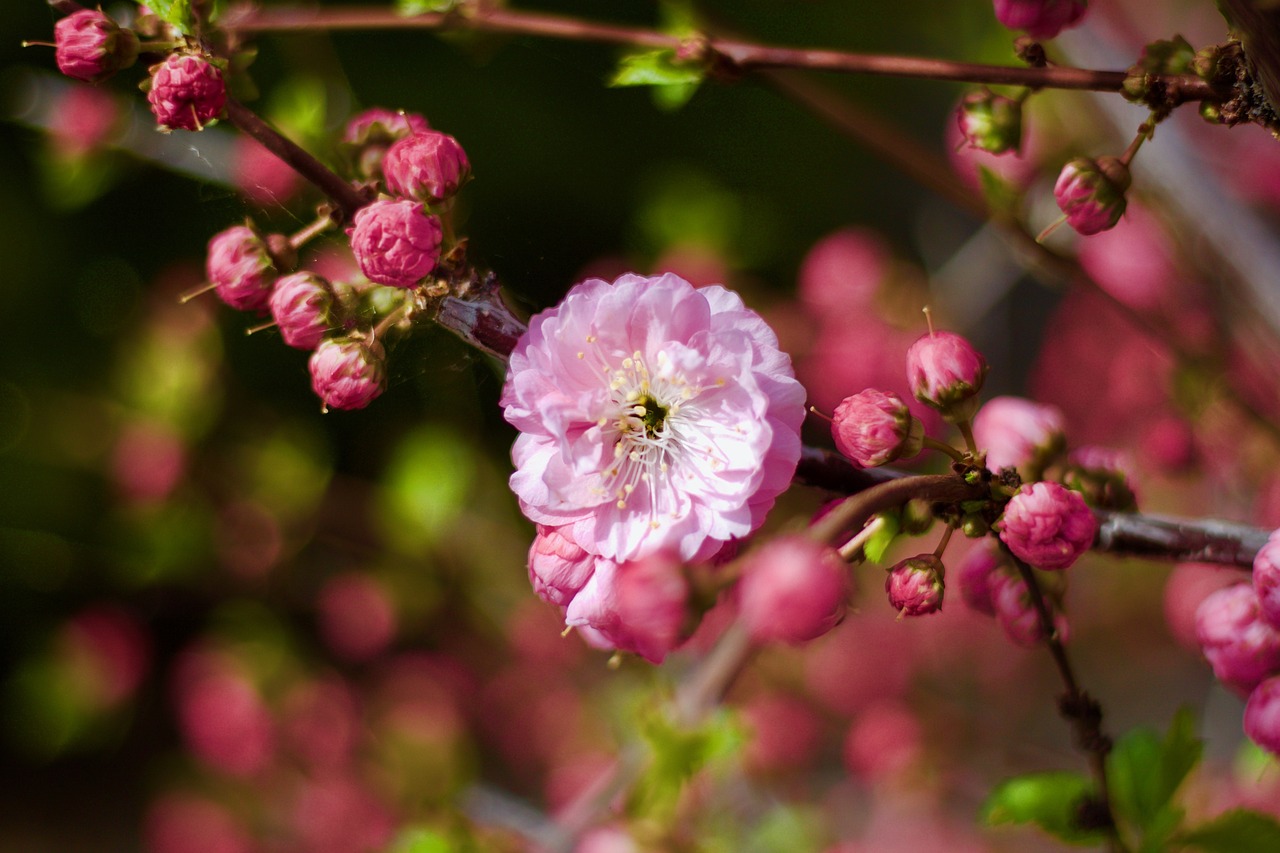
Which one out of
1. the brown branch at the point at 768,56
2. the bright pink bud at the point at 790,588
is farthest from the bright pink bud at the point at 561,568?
the brown branch at the point at 768,56

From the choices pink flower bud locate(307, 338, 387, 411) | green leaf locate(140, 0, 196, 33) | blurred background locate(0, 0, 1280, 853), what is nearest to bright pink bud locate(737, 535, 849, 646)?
pink flower bud locate(307, 338, 387, 411)

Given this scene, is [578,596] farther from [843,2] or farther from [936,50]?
[936,50]

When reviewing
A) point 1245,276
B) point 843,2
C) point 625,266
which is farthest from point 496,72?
point 1245,276

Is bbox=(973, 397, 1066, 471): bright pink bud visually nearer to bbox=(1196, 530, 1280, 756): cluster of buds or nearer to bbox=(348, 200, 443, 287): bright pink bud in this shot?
bbox=(1196, 530, 1280, 756): cluster of buds

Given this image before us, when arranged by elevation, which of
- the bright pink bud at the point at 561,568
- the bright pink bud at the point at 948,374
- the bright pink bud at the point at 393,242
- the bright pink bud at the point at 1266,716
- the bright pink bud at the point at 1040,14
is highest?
the bright pink bud at the point at 1040,14

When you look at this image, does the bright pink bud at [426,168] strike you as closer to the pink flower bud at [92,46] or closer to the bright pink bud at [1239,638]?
the pink flower bud at [92,46]
